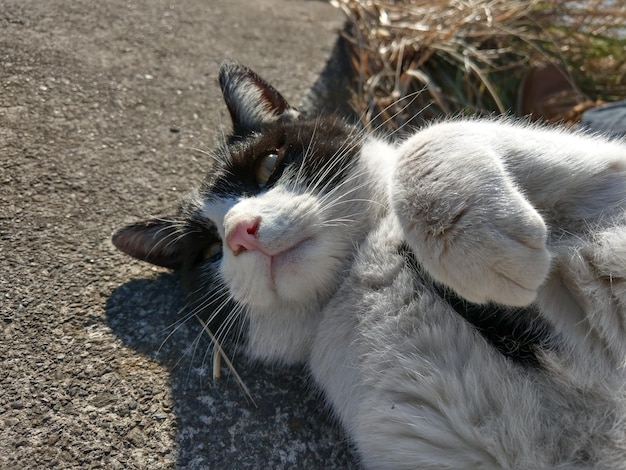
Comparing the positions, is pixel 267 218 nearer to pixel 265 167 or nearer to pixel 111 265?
pixel 265 167

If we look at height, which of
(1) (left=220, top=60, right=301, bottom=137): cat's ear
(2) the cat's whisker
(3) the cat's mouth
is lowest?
(2) the cat's whisker

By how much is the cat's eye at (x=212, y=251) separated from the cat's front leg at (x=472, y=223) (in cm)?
61

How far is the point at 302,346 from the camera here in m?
1.34

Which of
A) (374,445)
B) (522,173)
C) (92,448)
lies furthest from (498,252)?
(92,448)

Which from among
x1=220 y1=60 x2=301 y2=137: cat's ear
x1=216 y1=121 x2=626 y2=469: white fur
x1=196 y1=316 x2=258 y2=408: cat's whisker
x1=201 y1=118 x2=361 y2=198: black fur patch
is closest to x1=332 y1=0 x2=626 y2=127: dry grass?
x1=220 y1=60 x2=301 y2=137: cat's ear

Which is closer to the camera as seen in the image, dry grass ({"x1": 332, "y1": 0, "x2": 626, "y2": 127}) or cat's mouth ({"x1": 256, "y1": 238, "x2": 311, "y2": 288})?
cat's mouth ({"x1": 256, "y1": 238, "x2": 311, "y2": 288})

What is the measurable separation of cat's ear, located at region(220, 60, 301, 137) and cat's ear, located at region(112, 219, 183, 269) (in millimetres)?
410

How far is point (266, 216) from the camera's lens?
4.09 feet

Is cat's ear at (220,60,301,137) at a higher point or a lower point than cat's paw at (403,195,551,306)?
higher

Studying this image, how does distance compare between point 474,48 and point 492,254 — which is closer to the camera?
point 492,254

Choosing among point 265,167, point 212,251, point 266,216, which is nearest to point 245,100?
point 265,167

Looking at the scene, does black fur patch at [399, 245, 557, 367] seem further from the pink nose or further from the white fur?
the pink nose

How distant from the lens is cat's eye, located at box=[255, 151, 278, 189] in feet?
4.80

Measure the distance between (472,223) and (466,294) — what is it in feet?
0.47
